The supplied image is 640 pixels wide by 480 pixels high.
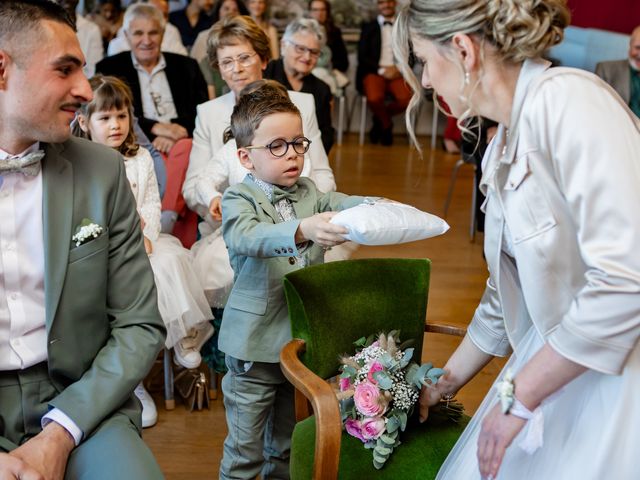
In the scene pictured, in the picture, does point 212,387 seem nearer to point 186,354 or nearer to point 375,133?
point 186,354

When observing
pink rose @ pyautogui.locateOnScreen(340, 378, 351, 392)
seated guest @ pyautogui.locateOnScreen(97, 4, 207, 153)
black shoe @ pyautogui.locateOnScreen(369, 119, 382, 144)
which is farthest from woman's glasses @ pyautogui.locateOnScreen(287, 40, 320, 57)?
black shoe @ pyautogui.locateOnScreen(369, 119, 382, 144)

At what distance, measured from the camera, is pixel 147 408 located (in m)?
3.22

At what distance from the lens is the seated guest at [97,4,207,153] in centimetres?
463

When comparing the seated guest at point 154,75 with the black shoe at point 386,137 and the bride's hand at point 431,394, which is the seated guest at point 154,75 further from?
the black shoe at point 386,137

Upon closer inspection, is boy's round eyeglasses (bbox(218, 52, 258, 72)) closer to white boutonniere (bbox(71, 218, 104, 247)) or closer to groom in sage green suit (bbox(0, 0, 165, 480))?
groom in sage green suit (bbox(0, 0, 165, 480))

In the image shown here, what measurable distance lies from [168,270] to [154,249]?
139 mm

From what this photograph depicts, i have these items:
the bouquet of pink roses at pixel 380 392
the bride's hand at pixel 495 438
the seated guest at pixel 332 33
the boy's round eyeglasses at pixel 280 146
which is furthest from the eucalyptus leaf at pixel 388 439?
the seated guest at pixel 332 33

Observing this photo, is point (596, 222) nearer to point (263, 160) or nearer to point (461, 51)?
point (461, 51)

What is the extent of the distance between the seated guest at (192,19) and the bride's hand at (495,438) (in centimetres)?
757

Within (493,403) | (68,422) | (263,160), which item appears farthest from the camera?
(263,160)

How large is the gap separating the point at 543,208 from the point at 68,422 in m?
1.06

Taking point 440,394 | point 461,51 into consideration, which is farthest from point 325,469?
point 461,51

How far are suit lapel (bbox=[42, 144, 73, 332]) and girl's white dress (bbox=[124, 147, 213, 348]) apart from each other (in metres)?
1.30

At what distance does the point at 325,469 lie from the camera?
182cm
